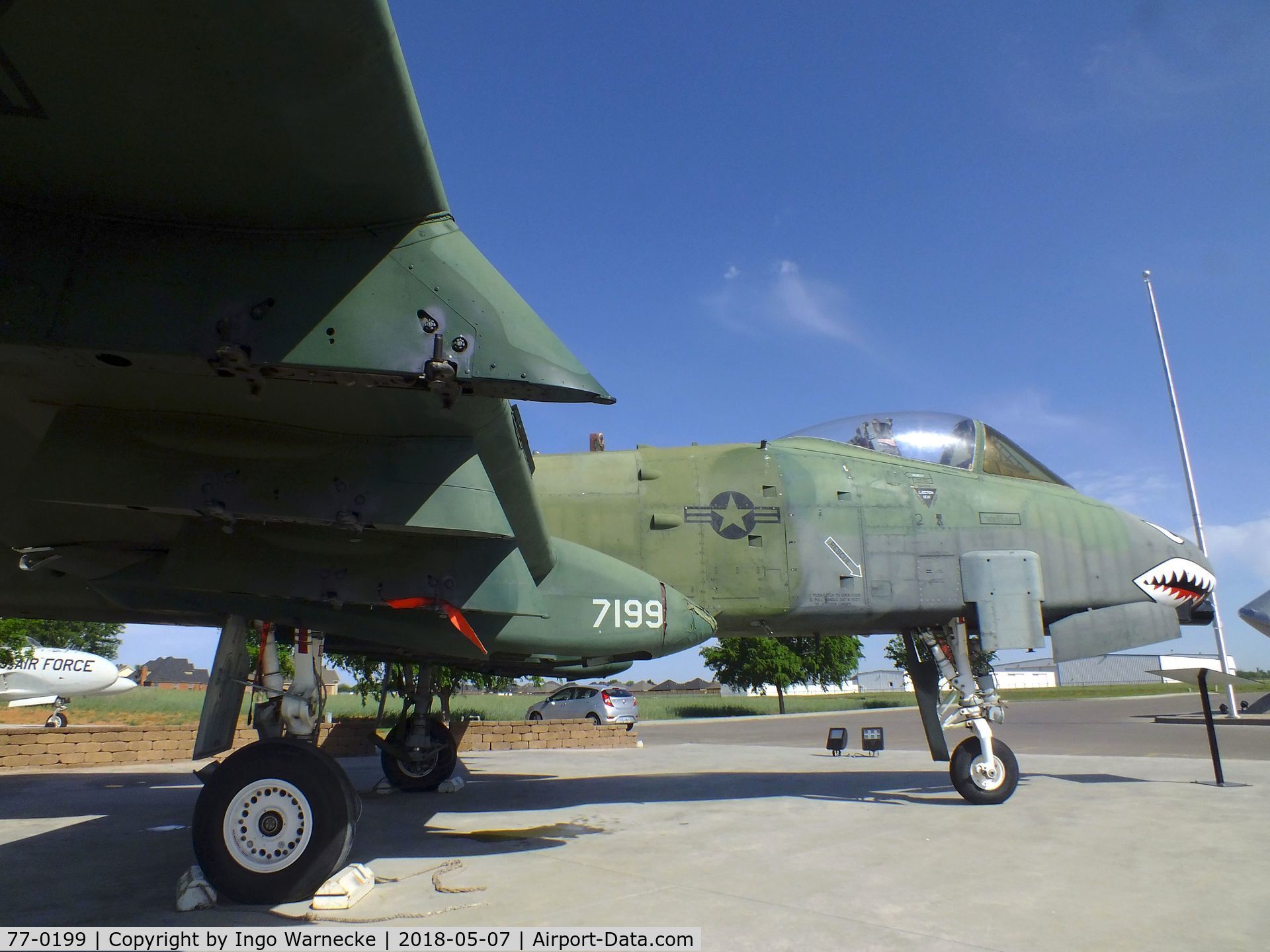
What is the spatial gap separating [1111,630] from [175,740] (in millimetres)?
14927

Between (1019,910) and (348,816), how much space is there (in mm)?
3828

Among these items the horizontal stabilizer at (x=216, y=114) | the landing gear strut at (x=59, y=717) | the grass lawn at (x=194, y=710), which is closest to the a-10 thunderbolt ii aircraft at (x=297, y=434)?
the horizontal stabilizer at (x=216, y=114)

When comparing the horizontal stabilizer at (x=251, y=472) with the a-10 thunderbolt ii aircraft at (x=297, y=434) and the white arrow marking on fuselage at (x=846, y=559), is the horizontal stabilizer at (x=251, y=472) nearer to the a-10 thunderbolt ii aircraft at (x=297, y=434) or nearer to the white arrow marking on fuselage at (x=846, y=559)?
the a-10 thunderbolt ii aircraft at (x=297, y=434)

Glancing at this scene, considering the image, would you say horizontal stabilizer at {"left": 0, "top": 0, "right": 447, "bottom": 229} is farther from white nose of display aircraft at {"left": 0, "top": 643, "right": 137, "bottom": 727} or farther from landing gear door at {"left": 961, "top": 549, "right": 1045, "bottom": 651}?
white nose of display aircraft at {"left": 0, "top": 643, "right": 137, "bottom": 727}

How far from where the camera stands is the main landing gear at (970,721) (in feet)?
25.0

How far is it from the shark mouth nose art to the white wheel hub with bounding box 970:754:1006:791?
2.74 m

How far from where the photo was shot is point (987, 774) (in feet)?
25.1

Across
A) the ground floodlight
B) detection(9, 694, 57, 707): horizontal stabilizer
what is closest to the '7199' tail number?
the ground floodlight

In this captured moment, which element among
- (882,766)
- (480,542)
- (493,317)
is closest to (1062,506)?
(882,766)

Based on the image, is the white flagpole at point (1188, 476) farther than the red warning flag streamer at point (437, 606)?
Yes

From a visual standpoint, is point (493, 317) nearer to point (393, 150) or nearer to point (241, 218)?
point (393, 150)

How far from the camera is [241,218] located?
337 cm

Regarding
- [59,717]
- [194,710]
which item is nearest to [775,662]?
[194,710]

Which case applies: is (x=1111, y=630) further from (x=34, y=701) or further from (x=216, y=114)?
(x=34, y=701)
